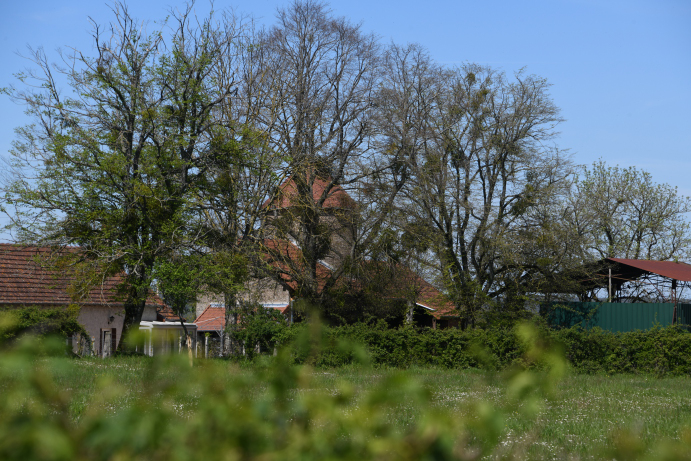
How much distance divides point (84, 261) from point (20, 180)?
3.24 meters

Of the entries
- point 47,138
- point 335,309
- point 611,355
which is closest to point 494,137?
point 335,309

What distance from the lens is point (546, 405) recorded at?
10336 mm

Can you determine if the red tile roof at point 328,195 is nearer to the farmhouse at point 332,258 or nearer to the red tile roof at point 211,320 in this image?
the farmhouse at point 332,258

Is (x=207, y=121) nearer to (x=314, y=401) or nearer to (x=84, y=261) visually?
(x=84, y=261)

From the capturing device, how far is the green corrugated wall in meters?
25.3

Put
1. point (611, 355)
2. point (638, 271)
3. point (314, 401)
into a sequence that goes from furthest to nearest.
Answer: point (638, 271), point (611, 355), point (314, 401)

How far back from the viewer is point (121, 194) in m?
21.0

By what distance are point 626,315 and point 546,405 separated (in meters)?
18.2

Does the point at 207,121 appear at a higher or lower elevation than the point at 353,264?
higher

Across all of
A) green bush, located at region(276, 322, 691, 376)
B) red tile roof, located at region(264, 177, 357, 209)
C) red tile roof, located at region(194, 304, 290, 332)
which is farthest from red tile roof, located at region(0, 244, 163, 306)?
red tile roof, located at region(194, 304, 290, 332)

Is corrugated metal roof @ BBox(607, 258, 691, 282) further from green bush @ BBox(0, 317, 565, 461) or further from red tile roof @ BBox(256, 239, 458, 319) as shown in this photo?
green bush @ BBox(0, 317, 565, 461)

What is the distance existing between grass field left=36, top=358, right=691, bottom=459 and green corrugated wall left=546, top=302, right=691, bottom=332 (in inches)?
401

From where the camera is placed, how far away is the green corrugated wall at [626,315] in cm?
2534

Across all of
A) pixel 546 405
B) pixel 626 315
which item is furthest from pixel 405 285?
pixel 546 405
